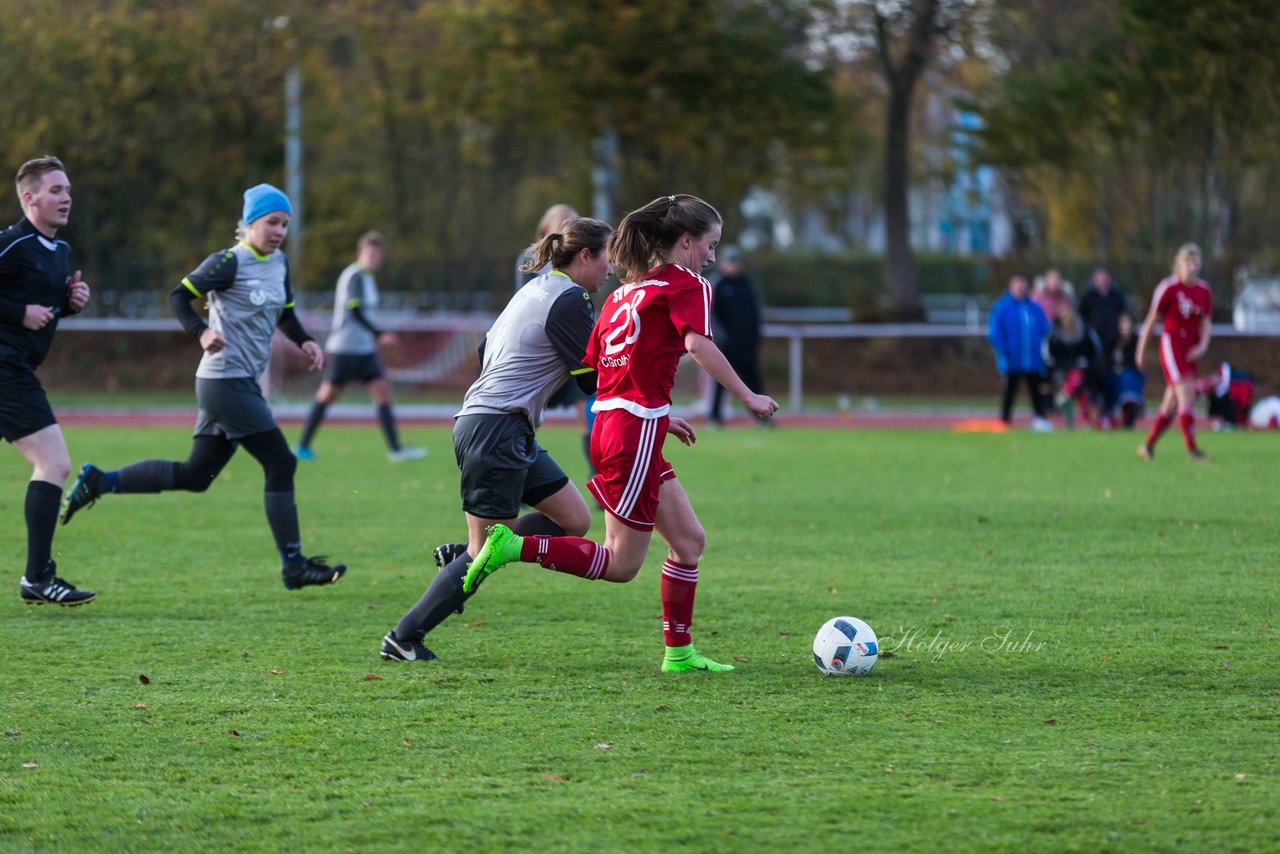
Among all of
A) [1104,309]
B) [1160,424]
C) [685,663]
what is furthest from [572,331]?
[1104,309]

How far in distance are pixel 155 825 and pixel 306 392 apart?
18.8 m

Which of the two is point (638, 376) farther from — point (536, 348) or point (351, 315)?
point (351, 315)

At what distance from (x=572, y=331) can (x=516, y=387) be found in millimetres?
312

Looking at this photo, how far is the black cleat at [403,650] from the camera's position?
5.99m

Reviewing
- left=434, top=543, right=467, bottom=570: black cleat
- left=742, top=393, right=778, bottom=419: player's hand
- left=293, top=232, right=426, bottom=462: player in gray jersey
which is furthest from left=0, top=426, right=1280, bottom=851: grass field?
left=293, top=232, right=426, bottom=462: player in gray jersey

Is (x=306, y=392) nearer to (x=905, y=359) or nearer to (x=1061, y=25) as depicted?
(x=905, y=359)

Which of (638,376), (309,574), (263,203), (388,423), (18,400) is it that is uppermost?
(263,203)

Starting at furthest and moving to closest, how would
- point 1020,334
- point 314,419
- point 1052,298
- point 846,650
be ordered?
point 1052,298 → point 1020,334 → point 314,419 → point 846,650

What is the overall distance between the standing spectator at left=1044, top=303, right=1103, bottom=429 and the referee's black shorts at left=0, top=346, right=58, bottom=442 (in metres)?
14.3

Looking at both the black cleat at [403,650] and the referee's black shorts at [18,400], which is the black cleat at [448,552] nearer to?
the black cleat at [403,650]

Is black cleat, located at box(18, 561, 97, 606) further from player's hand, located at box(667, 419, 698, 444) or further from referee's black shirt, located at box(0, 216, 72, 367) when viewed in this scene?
player's hand, located at box(667, 419, 698, 444)

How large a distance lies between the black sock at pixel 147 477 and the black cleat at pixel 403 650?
238 centimetres

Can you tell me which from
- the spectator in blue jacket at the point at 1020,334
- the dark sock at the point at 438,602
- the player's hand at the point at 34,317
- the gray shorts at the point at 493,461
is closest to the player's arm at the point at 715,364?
the gray shorts at the point at 493,461

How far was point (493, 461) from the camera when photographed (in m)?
5.86
